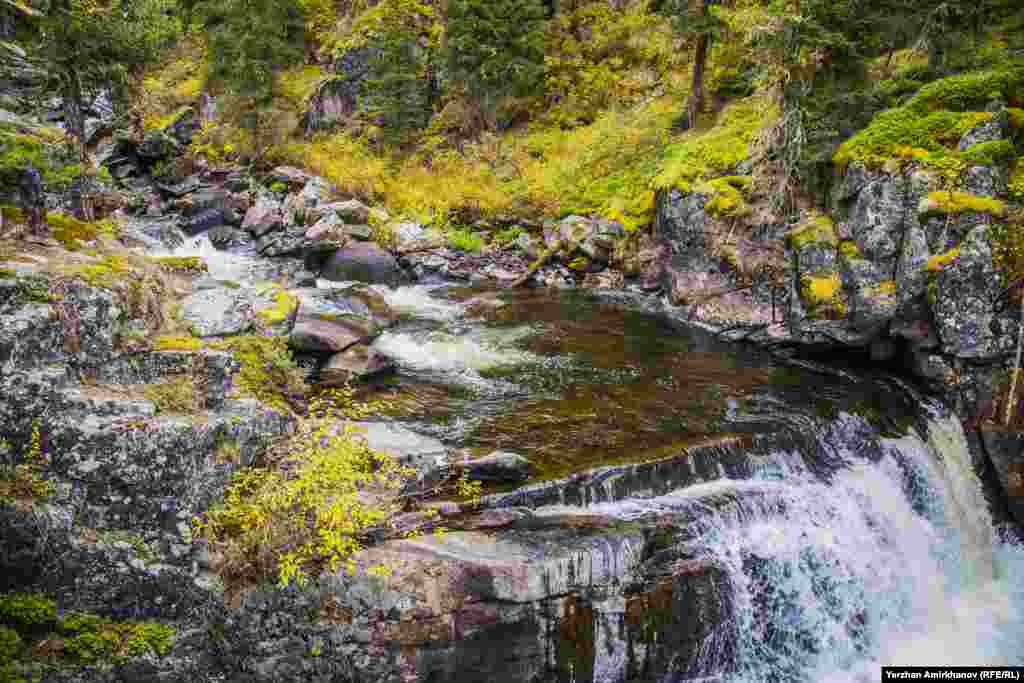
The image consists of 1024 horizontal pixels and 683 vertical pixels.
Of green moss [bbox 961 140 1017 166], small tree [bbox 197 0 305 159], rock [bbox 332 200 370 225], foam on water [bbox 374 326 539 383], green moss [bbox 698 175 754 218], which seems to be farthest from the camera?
small tree [bbox 197 0 305 159]

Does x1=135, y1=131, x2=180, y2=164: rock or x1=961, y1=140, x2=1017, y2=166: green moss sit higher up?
x1=135, y1=131, x2=180, y2=164: rock

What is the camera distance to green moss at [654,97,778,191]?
19.4m

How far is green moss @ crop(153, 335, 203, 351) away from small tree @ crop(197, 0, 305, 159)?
30075mm

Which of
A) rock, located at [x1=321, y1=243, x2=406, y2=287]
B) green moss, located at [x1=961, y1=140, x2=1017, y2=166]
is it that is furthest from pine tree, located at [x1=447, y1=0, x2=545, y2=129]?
green moss, located at [x1=961, y1=140, x2=1017, y2=166]

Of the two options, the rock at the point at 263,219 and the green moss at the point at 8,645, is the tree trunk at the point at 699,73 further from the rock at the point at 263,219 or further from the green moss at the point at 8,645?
the green moss at the point at 8,645

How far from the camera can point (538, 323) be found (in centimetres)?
1831

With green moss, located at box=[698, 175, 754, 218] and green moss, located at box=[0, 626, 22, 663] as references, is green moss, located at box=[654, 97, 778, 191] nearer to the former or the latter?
green moss, located at box=[698, 175, 754, 218]

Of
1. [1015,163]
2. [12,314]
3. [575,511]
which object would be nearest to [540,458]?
[575,511]

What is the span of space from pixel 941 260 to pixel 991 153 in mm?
2403

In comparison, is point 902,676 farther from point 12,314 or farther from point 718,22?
point 718,22

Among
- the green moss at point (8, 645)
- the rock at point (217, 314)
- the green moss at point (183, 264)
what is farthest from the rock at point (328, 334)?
the green moss at point (8, 645)

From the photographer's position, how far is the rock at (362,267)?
22.2 metres

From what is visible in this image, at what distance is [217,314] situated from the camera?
386 inches

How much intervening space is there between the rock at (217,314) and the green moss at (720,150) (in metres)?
13.9
